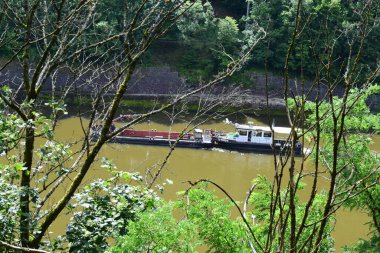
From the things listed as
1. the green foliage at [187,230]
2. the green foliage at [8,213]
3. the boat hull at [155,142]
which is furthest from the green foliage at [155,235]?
the boat hull at [155,142]

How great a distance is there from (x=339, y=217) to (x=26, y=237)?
36.9ft

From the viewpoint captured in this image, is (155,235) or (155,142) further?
(155,142)

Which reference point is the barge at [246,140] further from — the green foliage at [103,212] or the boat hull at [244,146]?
the green foliage at [103,212]

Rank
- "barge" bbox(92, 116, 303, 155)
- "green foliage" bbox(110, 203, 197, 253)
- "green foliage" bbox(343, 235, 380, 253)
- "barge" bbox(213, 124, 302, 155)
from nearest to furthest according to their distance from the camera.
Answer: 1. "green foliage" bbox(110, 203, 197, 253)
2. "green foliage" bbox(343, 235, 380, 253)
3. "barge" bbox(92, 116, 303, 155)
4. "barge" bbox(213, 124, 302, 155)

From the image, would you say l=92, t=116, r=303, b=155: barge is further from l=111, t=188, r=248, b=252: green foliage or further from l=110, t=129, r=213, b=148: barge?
l=111, t=188, r=248, b=252: green foliage

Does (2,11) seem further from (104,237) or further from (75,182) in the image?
(104,237)

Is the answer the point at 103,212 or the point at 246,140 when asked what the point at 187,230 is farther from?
the point at 246,140

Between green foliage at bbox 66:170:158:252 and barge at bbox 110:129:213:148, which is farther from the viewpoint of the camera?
barge at bbox 110:129:213:148

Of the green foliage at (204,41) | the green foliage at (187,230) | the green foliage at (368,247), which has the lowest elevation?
the green foliage at (368,247)

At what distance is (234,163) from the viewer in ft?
54.7

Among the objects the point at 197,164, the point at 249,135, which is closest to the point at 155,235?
the point at 197,164

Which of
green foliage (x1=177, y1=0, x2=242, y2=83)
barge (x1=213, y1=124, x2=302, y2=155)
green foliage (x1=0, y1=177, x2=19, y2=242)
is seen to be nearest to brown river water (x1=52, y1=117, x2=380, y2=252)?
barge (x1=213, y1=124, x2=302, y2=155)

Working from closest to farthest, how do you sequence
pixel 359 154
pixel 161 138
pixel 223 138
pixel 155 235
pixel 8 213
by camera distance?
1. pixel 8 213
2. pixel 155 235
3. pixel 359 154
4. pixel 161 138
5. pixel 223 138

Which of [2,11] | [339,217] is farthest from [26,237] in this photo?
[339,217]
